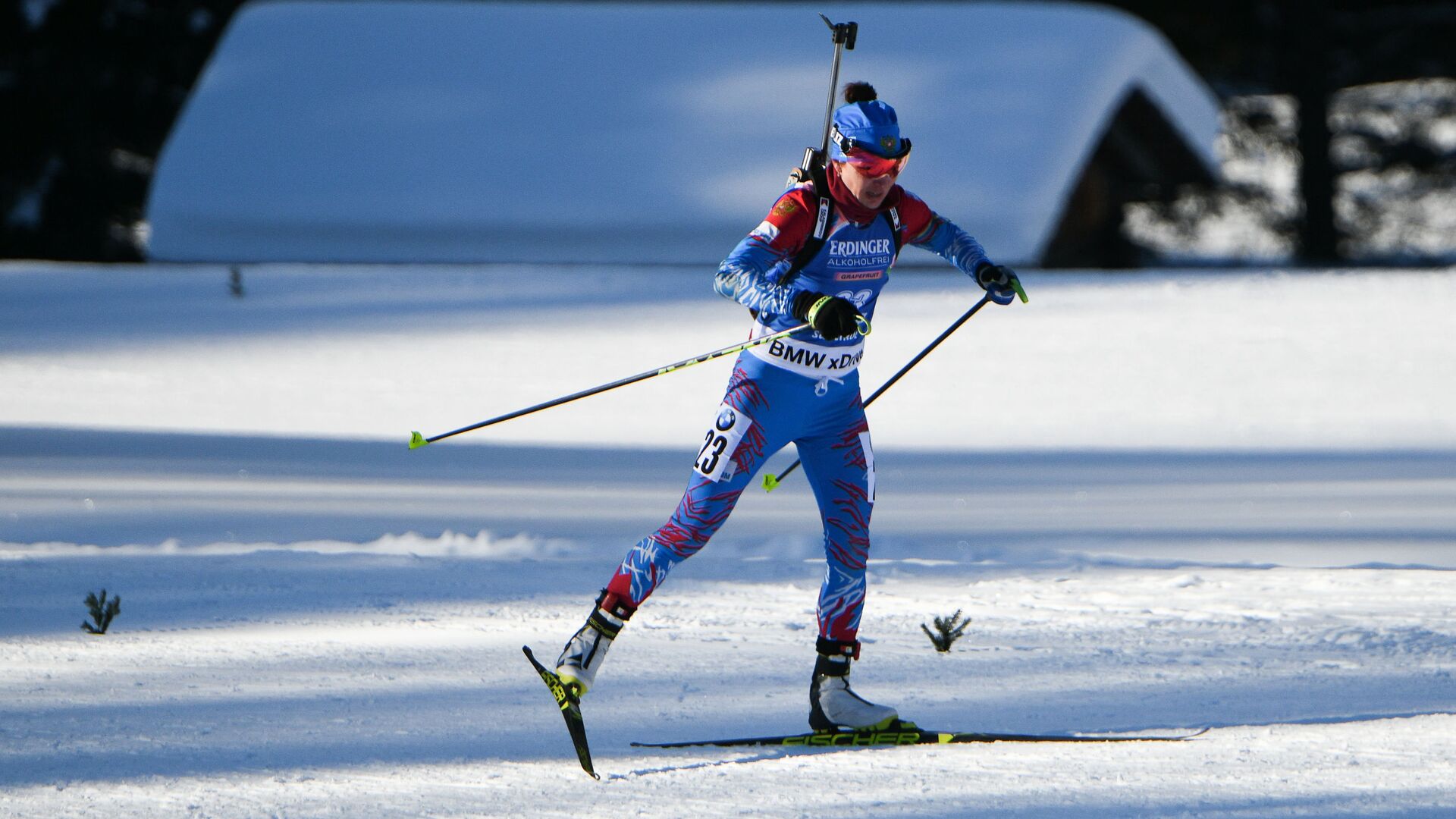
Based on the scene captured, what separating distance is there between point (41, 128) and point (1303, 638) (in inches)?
939

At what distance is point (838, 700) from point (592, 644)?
72 centimetres

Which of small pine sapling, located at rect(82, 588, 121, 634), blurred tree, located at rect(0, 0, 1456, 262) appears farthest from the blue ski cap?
blurred tree, located at rect(0, 0, 1456, 262)

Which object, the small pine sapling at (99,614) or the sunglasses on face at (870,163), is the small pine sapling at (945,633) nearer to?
the sunglasses on face at (870,163)

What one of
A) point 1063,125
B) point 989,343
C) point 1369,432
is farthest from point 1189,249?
point 1369,432

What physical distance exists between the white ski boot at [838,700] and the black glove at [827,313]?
0.95 m

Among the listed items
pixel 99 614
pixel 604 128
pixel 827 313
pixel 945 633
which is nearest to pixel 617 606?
pixel 827 313

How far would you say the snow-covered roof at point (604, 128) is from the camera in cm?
1675

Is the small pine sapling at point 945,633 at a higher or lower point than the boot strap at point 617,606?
lower

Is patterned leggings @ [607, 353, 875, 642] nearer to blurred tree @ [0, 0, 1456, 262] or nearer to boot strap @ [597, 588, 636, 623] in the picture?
boot strap @ [597, 588, 636, 623]

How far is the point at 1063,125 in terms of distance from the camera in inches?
665

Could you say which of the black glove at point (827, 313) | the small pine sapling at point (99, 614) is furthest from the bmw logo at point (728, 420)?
the small pine sapling at point (99, 614)

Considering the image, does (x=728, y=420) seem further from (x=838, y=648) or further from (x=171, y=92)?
(x=171, y=92)

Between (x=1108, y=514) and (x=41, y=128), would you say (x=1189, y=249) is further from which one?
(x=1108, y=514)

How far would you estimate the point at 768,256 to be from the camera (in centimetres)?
460
